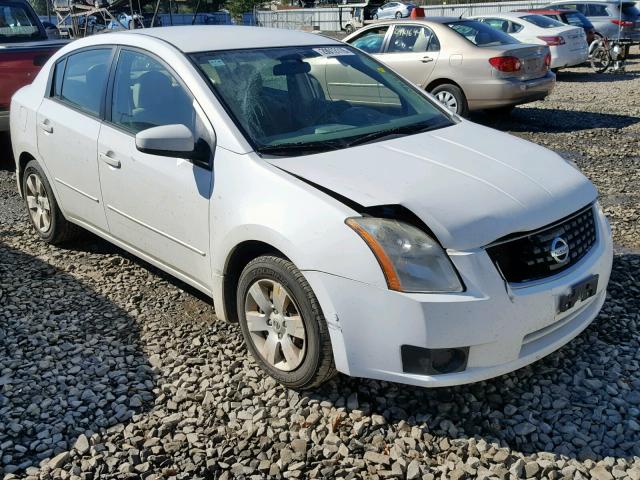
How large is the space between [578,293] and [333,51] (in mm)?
2285

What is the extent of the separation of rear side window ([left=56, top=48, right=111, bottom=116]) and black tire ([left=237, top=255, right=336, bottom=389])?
193 cm

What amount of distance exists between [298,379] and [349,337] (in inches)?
17.8

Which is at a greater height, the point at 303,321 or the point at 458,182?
the point at 458,182

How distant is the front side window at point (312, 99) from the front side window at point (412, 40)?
656 centimetres

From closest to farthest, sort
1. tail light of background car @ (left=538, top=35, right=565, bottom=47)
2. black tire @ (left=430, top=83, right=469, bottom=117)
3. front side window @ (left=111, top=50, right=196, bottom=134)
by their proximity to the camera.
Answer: front side window @ (left=111, top=50, right=196, bottom=134) < black tire @ (left=430, top=83, right=469, bottom=117) < tail light of background car @ (left=538, top=35, right=565, bottom=47)

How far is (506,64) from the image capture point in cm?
1012

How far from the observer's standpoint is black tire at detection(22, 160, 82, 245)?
5277 mm

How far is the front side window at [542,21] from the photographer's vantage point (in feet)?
55.9

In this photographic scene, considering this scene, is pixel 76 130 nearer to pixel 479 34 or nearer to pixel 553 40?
pixel 479 34

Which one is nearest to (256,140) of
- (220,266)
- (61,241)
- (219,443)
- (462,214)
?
(220,266)

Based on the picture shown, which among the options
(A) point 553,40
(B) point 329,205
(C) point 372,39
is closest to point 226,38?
(B) point 329,205

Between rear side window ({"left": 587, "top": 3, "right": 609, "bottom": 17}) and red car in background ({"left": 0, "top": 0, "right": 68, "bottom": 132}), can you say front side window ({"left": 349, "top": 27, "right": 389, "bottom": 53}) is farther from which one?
rear side window ({"left": 587, "top": 3, "right": 609, "bottom": 17})

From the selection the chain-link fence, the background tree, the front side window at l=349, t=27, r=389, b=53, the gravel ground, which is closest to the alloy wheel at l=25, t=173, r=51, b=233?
the gravel ground

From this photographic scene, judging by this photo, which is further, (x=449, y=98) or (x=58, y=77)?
(x=449, y=98)
